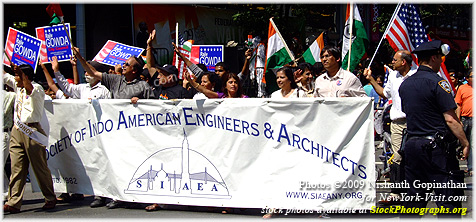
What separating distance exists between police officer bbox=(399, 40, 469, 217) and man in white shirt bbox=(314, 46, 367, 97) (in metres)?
1.20

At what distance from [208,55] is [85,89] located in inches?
121

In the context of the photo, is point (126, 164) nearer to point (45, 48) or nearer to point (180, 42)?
point (45, 48)

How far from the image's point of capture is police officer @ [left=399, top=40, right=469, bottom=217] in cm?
533

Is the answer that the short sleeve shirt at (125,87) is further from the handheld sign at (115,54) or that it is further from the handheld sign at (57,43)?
the handheld sign at (115,54)

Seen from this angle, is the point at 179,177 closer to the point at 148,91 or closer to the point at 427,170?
the point at 148,91

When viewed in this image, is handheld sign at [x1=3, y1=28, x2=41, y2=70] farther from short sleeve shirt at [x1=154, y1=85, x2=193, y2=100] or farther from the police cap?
the police cap

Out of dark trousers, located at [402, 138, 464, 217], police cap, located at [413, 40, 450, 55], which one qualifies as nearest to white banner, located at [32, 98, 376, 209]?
Result: dark trousers, located at [402, 138, 464, 217]

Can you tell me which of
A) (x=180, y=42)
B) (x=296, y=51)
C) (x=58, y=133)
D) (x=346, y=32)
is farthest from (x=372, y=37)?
(x=58, y=133)

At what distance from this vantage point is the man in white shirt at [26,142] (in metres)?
7.48

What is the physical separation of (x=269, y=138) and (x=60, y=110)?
3.10 metres

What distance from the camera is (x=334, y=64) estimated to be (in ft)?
22.5

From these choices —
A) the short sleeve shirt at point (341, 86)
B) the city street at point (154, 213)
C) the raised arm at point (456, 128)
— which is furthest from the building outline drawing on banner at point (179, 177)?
the raised arm at point (456, 128)

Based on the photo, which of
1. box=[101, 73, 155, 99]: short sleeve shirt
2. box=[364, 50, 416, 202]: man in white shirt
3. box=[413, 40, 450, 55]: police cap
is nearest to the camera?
box=[413, 40, 450, 55]: police cap

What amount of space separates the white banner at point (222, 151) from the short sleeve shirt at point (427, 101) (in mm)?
775
